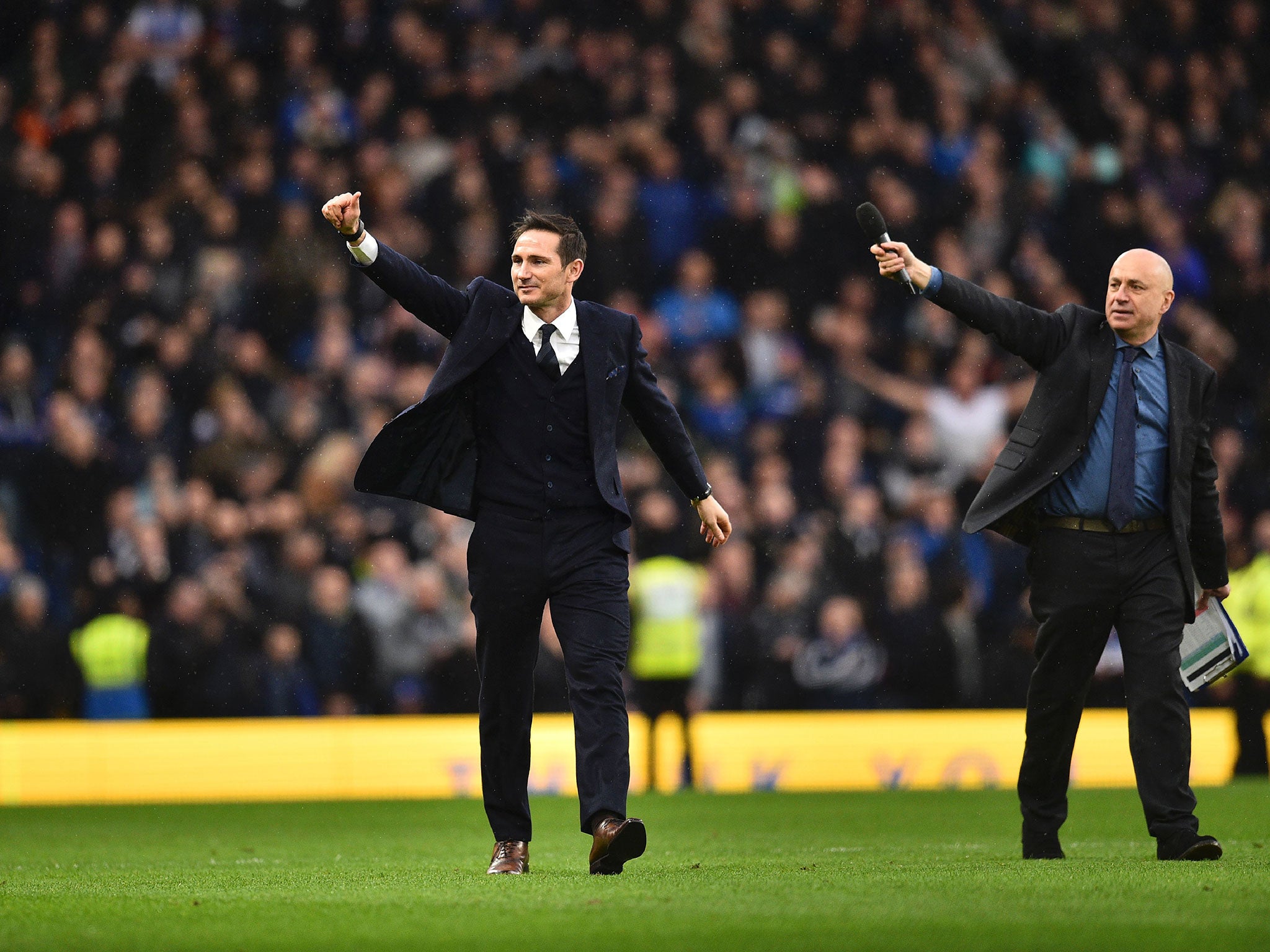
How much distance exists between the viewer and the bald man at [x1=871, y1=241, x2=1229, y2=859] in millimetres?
6258

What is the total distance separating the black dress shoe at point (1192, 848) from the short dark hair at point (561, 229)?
9.15ft

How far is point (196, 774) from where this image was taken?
12.5m

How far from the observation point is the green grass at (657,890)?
4.23 meters

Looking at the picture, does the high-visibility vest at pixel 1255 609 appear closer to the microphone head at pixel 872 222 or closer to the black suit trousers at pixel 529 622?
the microphone head at pixel 872 222

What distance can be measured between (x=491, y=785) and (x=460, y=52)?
41.2 ft

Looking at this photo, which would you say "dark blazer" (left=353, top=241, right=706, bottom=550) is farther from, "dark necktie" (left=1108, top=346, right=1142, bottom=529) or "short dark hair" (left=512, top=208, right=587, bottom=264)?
"dark necktie" (left=1108, top=346, right=1142, bottom=529)

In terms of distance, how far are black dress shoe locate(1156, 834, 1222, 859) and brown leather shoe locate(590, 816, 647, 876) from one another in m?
1.84

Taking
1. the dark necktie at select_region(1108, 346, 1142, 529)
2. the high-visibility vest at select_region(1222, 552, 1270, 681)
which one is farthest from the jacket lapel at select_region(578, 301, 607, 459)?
the high-visibility vest at select_region(1222, 552, 1270, 681)

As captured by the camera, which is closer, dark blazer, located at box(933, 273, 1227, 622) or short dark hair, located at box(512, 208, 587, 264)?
short dark hair, located at box(512, 208, 587, 264)

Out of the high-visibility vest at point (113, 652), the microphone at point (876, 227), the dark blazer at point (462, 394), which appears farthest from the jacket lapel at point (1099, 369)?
the high-visibility vest at point (113, 652)

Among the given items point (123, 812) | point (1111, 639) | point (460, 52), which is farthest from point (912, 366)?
point (123, 812)

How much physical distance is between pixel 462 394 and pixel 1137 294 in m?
2.38

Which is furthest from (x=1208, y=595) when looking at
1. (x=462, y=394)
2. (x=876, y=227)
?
(x=462, y=394)

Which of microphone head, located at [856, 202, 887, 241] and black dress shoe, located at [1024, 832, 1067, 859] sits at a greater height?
microphone head, located at [856, 202, 887, 241]
